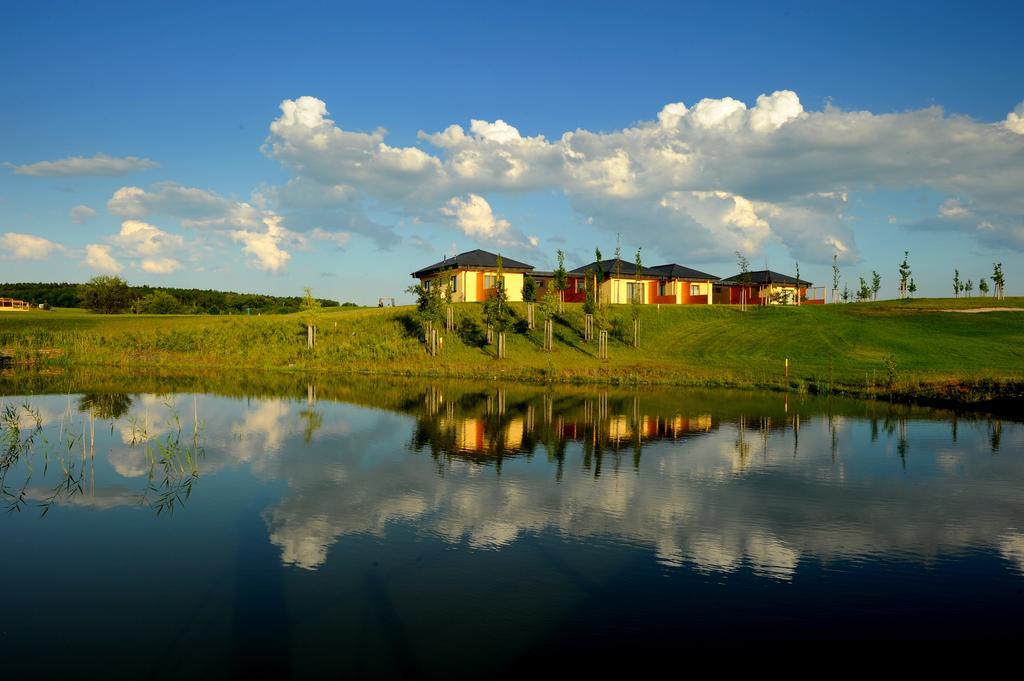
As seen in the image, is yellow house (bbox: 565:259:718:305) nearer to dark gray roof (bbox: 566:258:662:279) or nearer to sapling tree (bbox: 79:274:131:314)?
dark gray roof (bbox: 566:258:662:279)

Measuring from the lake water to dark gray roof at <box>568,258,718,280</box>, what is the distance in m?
52.4

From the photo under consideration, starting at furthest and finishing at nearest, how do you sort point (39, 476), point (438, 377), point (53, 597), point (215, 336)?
point (215, 336)
point (438, 377)
point (39, 476)
point (53, 597)

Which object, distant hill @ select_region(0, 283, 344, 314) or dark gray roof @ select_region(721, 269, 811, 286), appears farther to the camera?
distant hill @ select_region(0, 283, 344, 314)

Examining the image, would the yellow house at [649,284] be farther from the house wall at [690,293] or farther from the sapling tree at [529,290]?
the sapling tree at [529,290]

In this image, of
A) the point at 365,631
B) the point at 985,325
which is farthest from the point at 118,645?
the point at 985,325

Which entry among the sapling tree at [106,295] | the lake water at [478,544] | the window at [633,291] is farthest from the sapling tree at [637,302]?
the sapling tree at [106,295]

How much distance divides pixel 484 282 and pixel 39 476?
56.2 meters

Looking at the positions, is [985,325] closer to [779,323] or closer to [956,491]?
[779,323]

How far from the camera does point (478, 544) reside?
14.0 metres

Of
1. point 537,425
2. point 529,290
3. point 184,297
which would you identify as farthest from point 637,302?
point 184,297

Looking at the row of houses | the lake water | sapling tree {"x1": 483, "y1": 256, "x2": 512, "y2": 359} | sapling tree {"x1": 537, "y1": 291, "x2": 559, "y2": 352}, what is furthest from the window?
the lake water

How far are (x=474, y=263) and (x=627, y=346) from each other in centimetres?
2215

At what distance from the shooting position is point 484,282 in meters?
73.1

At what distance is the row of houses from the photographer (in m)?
72.8
